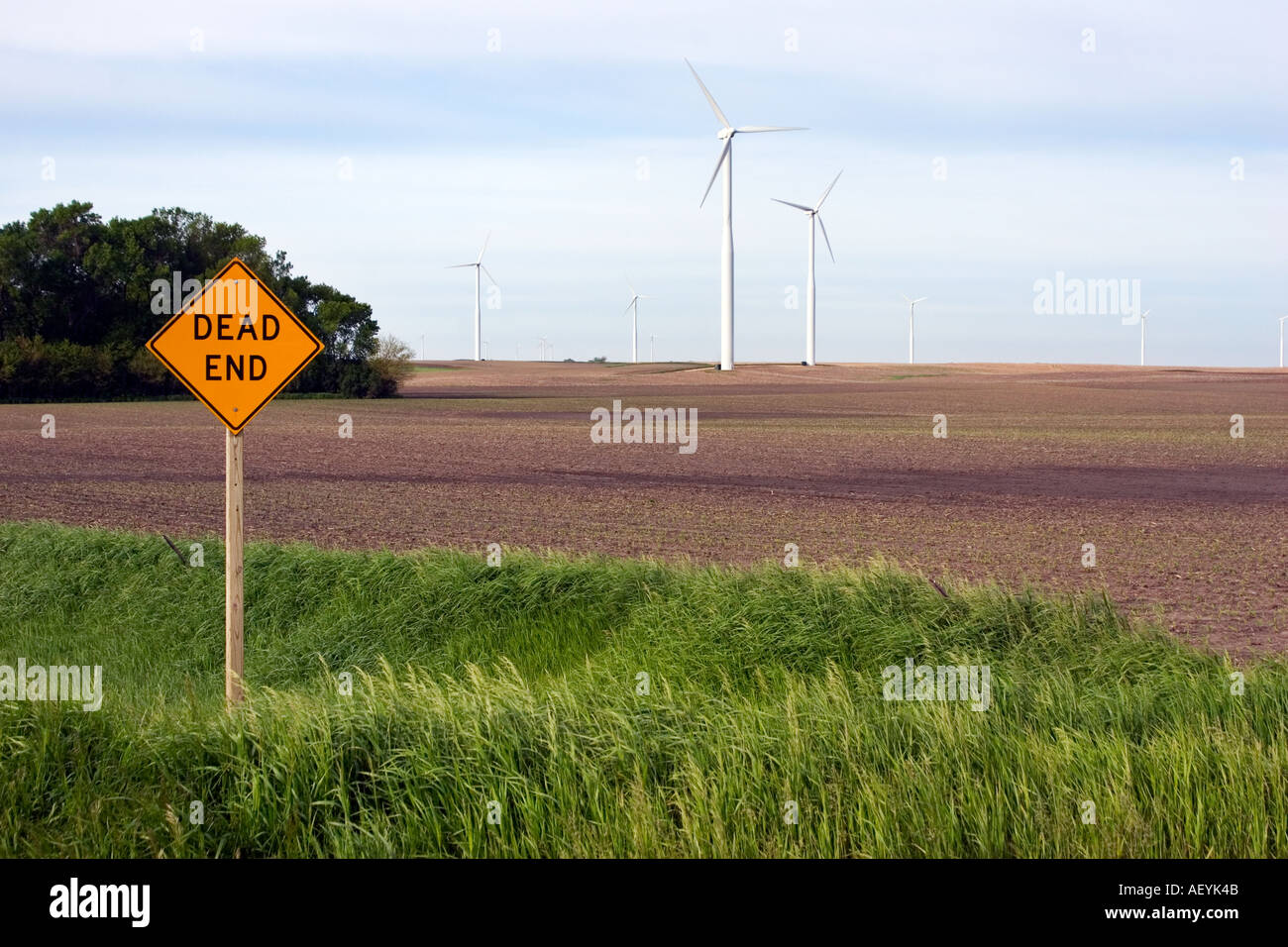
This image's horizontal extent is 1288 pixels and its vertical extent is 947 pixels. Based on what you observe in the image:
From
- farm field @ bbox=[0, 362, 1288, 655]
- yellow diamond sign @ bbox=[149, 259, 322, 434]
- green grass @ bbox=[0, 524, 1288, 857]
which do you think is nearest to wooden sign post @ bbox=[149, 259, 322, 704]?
yellow diamond sign @ bbox=[149, 259, 322, 434]

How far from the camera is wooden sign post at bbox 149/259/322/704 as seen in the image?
8367 mm

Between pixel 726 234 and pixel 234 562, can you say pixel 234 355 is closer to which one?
pixel 234 562

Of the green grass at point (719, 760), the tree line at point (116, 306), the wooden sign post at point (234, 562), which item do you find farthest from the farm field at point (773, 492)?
the tree line at point (116, 306)

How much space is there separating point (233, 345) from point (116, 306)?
261ft

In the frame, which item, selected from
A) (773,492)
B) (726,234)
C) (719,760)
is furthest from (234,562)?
(726,234)

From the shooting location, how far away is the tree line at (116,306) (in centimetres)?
7588

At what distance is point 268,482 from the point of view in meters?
26.7

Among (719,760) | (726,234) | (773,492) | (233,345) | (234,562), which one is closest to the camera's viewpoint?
(719,760)

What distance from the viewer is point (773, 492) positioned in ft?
83.6

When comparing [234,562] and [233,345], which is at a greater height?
[233,345]

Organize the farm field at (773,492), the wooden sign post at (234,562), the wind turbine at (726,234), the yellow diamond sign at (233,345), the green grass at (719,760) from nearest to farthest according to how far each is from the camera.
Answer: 1. the green grass at (719,760)
2. the yellow diamond sign at (233,345)
3. the wooden sign post at (234,562)
4. the farm field at (773,492)
5. the wind turbine at (726,234)

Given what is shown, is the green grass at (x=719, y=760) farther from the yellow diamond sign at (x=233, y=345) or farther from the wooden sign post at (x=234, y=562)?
the yellow diamond sign at (x=233, y=345)
